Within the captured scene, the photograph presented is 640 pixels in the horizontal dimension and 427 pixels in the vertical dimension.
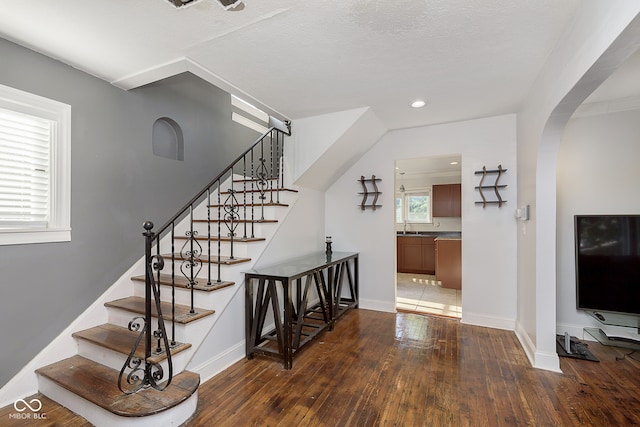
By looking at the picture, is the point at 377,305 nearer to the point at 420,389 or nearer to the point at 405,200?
the point at 420,389

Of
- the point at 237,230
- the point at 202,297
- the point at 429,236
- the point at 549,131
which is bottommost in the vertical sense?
the point at 202,297

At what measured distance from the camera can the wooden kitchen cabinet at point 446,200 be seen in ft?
21.8

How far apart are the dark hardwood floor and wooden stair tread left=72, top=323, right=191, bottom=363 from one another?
1.41ft

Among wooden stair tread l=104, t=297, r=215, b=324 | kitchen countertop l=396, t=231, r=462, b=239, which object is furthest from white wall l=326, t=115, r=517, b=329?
kitchen countertop l=396, t=231, r=462, b=239

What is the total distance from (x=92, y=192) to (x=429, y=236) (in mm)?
6270

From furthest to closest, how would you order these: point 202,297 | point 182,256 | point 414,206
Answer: point 414,206 → point 182,256 → point 202,297

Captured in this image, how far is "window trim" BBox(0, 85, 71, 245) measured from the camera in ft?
6.81

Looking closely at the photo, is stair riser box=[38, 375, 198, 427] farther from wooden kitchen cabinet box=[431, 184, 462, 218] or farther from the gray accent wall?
wooden kitchen cabinet box=[431, 184, 462, 218]

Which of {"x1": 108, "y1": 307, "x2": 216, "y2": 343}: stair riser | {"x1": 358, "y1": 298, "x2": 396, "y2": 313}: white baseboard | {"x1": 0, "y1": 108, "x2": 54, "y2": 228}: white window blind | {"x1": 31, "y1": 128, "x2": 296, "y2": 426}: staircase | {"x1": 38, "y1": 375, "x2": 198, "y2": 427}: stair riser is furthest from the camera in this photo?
{"x1": 358, "y1": 298, "x2": 396, "y2": 313}: white baseboard

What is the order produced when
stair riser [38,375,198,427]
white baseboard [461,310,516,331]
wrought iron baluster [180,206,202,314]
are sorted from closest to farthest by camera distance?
stair riser [38,375,198,427], wrought iron baluster [180,206,202,314], white baseboard [461,310,516,331]

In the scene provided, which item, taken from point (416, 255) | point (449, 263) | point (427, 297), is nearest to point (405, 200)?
point (416, 255)

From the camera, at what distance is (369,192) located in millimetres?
4188

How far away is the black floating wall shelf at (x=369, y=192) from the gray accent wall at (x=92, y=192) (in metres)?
2.27

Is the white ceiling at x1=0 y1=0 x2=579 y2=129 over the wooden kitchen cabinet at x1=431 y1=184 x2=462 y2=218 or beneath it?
over
